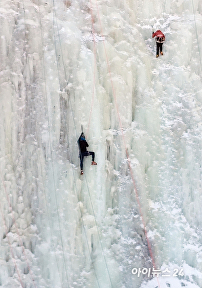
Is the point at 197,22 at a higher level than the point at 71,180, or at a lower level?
higher

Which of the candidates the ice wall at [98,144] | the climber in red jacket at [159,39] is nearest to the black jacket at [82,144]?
the ice wall at [98,144]

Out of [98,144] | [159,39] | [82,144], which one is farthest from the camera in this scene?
[159,39]

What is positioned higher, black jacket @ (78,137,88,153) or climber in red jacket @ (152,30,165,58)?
climber in red jacket @ (152,30,165,58)

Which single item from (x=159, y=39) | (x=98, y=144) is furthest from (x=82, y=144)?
(x=159, y=39)

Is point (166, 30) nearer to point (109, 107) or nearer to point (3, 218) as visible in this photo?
point (109, 107)

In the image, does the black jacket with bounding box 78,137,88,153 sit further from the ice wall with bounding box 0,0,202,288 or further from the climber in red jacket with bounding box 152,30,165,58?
the climber in red jacket with bounding box 152,30,165,58

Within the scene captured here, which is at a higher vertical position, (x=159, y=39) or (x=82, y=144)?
(x=159, y=39)

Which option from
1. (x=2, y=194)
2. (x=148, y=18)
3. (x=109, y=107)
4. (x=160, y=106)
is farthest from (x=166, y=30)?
(x=2, y=194)

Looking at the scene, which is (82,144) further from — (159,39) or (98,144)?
(159,39)

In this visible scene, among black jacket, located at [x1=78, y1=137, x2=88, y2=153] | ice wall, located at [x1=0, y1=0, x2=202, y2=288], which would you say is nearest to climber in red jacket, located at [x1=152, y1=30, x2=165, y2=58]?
ice wall, located at [x1=0, y1=0, x2=202, y2=288]
